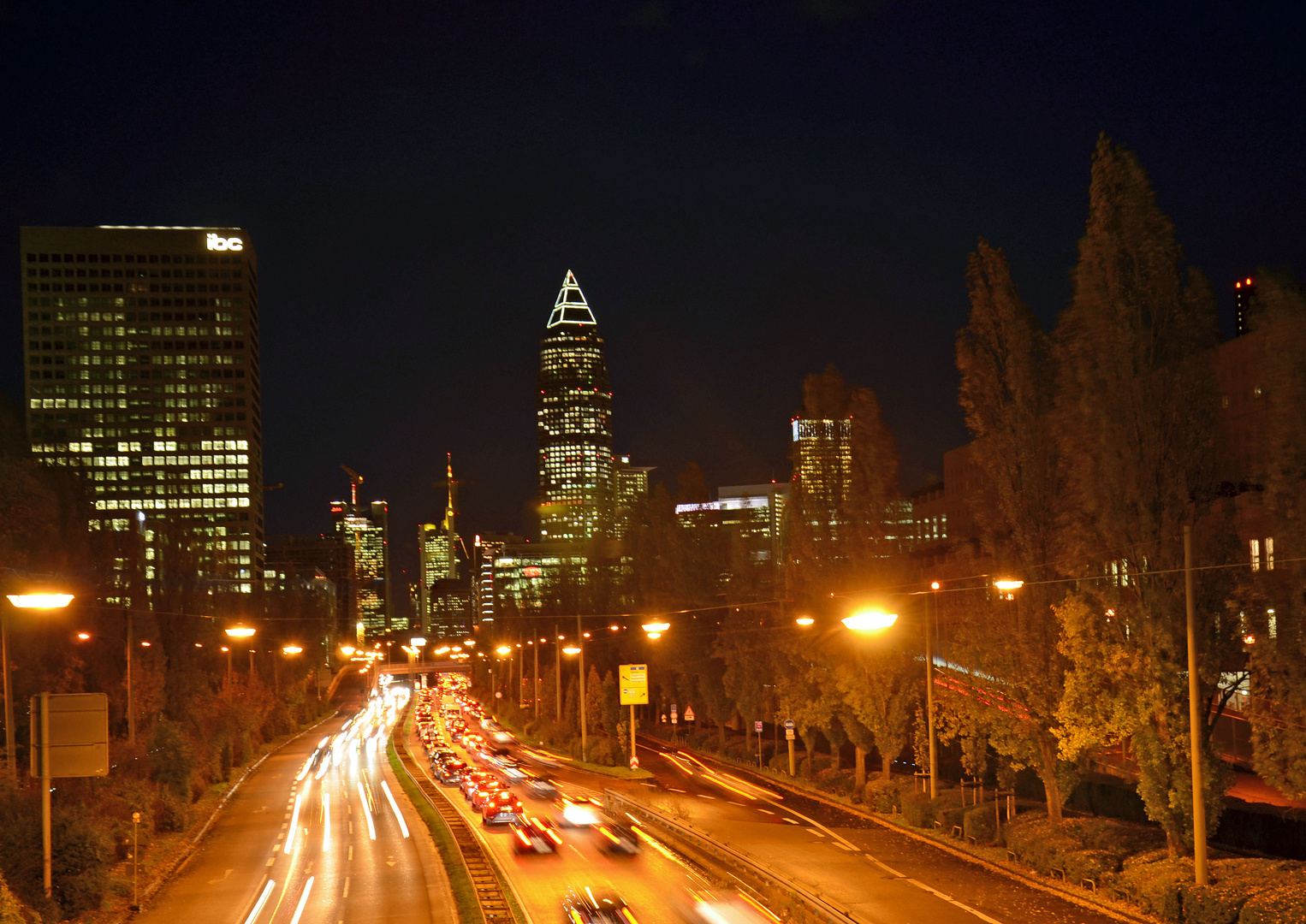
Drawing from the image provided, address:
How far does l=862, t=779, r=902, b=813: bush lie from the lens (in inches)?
1476

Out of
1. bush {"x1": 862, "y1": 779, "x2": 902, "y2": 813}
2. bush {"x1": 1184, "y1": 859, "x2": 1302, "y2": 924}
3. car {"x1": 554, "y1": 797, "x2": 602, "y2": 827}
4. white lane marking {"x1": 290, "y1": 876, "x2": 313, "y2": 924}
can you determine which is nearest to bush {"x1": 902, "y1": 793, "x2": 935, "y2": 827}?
bush {"x1": 862, "y1": 779, "x2": 902, "y2": 813}

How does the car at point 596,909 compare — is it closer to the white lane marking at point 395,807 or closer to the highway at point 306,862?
the highway at point 306,862

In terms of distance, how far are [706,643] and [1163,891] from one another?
39947mm

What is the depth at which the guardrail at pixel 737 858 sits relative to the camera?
23.0 metres

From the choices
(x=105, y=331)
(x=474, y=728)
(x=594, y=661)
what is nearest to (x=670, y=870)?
(x=594, y=661)

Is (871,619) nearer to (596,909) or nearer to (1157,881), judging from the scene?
(596,909)

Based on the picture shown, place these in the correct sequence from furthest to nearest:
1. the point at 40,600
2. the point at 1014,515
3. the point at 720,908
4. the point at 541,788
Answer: the point at 541,788 < the point at 1014,515 < the point at 720,908 < the point at 40,600

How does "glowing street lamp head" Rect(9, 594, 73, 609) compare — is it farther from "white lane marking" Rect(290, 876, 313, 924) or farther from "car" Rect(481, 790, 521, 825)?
"car" Rect(481, 790, 521, 825)

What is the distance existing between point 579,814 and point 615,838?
4689mm

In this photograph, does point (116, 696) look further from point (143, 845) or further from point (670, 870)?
point (670, 870)

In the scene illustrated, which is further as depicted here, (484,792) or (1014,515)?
(484,792)

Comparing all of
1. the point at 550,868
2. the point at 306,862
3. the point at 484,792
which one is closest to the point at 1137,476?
the point at 550,868

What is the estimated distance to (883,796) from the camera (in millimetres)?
38125

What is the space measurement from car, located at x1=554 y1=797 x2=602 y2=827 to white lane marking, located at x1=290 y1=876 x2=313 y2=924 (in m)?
8.99
